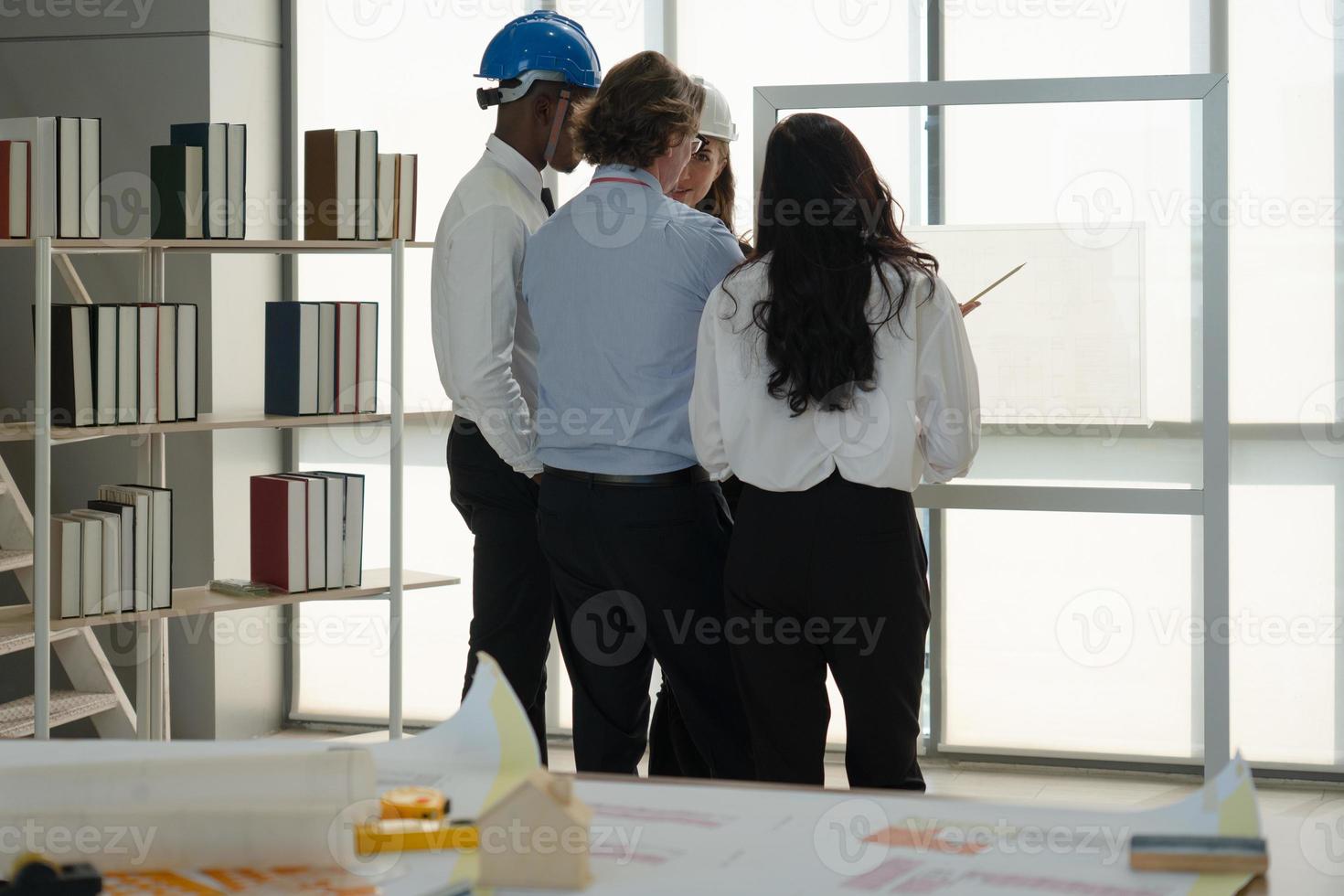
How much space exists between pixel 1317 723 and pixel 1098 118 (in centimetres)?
199

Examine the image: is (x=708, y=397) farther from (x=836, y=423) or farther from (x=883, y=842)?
(x=883, y=842)

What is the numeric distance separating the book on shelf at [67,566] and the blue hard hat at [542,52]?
1473mm

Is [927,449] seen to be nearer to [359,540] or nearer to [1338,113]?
[359,540]

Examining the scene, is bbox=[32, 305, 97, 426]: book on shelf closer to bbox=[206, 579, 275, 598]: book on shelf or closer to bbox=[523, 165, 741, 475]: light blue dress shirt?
bbox=[206, 579, 275, 598]: book on shelf

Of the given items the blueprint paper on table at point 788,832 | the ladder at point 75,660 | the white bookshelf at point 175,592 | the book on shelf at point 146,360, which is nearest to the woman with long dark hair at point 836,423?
the blueprint paper on table at point 788,832

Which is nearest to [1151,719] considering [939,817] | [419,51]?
[939,817]

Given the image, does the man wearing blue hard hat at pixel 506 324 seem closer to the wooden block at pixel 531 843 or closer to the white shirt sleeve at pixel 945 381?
the white shirt sleeve at pixel 945 381

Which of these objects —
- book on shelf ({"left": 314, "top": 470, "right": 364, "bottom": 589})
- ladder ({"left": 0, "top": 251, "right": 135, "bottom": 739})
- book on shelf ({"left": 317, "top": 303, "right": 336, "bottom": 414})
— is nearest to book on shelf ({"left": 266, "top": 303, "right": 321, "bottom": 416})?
book on shelf ({"left": 317, "top": 303, "right": 336, "bottom": 414})

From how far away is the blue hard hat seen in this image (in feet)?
9.20

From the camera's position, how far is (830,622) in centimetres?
216

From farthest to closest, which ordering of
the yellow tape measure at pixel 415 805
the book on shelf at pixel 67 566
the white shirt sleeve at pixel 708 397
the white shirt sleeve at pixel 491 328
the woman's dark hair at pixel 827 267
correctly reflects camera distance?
the book on shelf at pixel 67 566, the white shirt sleeve at pixel 491 328, the white shirt sleeve at pixel 708 397, the woman's dark hair at pixel 827 267, the yellow tape measure at pixel 415 805

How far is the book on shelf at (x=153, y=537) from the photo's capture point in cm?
334

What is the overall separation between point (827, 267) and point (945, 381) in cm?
27

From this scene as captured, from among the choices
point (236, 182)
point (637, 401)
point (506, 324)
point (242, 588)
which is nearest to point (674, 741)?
point (637, 401)
